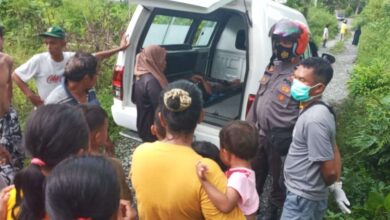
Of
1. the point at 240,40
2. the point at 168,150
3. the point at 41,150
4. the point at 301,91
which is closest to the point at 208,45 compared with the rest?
the point at 240,40

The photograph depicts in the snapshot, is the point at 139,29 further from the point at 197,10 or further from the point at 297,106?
the point at 297,106

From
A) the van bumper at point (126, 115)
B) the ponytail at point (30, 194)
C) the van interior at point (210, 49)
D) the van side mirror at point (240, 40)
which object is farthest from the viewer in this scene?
the van side mirror at point (240, 40)

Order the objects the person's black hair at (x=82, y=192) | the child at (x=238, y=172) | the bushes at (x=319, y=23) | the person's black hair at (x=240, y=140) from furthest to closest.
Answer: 1. the bushes at (x=319, y=23)
2. the person's black hair at (x=240, y=140)
3. the child at (x=238, y=172)
4. the person's black hair at (x=82, y=192)

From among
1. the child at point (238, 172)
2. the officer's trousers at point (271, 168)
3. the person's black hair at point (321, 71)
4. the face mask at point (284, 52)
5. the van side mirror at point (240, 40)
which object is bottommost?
the officer's trousers at point (271, 168)

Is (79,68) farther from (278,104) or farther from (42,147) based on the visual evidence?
(278,104)

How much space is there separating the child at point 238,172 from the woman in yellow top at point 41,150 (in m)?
0.53

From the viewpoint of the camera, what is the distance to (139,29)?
405 cm

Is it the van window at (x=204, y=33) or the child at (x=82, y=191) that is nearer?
the child at (x=82, y=191)

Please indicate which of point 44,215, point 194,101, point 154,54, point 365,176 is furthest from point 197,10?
point 365,176

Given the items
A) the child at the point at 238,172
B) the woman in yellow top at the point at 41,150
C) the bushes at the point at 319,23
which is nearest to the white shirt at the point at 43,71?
the child at the point at 238,172

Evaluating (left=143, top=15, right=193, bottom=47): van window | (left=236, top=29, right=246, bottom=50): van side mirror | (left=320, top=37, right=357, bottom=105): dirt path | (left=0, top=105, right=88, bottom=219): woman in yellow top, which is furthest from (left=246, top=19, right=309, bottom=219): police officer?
(left=320, top=37, right=357, bottom=105): dirt path

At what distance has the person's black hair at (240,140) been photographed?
2.24 meters

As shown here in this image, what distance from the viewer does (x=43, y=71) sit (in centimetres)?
373

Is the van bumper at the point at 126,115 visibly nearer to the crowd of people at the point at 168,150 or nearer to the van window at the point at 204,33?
the crowd of people at the point at 168,150
